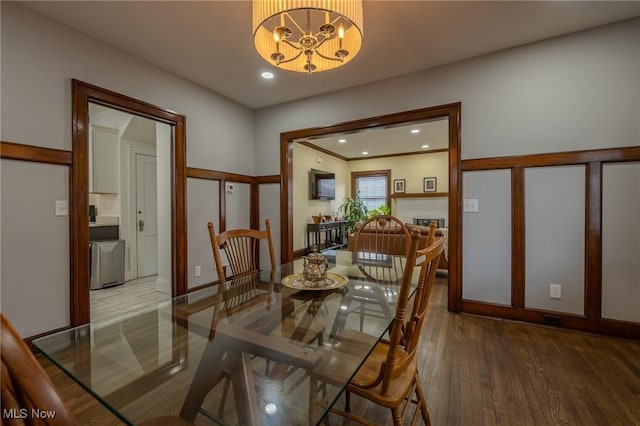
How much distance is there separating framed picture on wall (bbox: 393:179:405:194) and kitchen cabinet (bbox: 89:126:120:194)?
619 centimetres

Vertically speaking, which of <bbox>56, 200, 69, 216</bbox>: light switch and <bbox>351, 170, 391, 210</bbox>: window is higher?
<bbox>351, 170, 391, 210</bbox>: window

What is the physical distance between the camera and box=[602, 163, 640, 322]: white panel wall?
2209 mm

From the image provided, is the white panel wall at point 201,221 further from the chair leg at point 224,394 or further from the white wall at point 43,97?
the chair leg at point 224,394

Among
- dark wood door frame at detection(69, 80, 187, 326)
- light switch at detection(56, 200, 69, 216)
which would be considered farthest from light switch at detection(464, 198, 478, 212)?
light switch at detection(56, 200, 69, 216)

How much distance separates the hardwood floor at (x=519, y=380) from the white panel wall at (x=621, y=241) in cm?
30

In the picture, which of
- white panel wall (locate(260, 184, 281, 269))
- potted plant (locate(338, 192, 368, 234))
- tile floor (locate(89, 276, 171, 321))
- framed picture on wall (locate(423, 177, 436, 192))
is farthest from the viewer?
potted plant (locate(338, 192, 368, 234))

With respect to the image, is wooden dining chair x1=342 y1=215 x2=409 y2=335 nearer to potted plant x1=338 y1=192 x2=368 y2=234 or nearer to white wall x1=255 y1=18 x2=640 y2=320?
white wall x1=255 y1=18 x2=640 y2=320

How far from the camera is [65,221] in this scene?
2.23 m

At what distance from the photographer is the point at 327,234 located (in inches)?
264

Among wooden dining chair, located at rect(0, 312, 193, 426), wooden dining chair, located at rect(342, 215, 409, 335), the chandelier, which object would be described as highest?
the chandelier

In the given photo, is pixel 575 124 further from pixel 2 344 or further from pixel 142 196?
pixel 142 196

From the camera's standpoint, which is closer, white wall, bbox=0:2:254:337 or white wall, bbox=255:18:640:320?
white wall, bbox=0:2:254:337

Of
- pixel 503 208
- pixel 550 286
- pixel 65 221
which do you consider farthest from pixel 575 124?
pixel 65 221

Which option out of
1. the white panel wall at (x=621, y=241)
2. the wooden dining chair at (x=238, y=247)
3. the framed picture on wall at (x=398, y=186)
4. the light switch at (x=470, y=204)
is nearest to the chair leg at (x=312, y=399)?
the wooden dining chair at (x=238, y=247)
